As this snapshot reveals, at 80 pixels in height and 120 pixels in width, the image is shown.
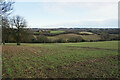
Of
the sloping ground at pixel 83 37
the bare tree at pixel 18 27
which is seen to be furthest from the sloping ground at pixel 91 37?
the bare tree at pixel 18 27

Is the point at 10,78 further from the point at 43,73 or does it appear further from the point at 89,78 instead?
the point at 89,78

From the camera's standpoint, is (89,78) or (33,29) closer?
(89,78)

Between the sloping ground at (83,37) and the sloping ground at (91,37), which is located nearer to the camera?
the sloping ground at (83,37)

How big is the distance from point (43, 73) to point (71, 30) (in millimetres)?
41240

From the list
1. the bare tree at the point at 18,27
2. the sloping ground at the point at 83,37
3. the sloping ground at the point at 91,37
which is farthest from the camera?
the sloping ground at the point at 91,37

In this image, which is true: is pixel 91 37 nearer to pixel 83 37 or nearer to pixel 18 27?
pixel 83 37

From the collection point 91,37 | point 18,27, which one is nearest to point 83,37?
point 91,37

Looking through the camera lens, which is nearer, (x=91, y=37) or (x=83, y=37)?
(x=91, y=37)

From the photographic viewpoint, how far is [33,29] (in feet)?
117

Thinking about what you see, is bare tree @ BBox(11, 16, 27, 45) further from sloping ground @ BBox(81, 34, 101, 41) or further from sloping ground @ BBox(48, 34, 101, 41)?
sloping ground @ BBox(81, 34, 101, 41)

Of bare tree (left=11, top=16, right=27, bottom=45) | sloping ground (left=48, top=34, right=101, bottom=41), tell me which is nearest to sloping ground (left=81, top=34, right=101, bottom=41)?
sloping ground (left=48, top=34, right=101, bottom=41)

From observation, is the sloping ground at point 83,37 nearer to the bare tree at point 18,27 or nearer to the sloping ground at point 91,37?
the sloping ground at point 91,37

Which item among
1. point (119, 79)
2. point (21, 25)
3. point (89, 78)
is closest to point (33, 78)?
point (89, 78)

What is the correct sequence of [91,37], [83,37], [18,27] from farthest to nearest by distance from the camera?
[83,37], [91,37], [18,27]
